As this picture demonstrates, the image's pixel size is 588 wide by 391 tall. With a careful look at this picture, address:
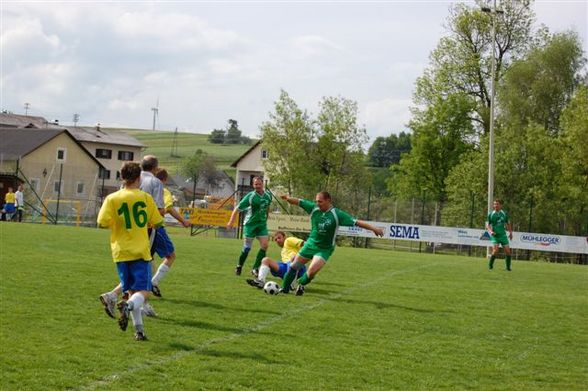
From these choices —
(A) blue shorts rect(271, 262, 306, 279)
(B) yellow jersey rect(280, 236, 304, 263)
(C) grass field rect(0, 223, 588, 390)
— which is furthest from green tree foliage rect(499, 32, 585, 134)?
(A) blue shorts rect(271, 262, 306, 279)

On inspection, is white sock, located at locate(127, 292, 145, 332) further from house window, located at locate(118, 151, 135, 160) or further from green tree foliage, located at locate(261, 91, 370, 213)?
house window, located at locate(118, 151, 135, 160)

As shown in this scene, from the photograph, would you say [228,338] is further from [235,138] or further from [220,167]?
[235,138]

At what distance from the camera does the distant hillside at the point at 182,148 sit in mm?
123050

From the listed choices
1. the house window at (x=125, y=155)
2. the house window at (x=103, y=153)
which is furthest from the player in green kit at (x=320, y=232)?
the house window at (x=125, y=155)

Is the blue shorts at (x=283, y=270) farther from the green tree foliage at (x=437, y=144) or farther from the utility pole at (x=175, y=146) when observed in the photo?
the utility pole at (x=175, y=146)

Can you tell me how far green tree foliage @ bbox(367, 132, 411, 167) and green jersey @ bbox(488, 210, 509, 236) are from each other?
10559 cm

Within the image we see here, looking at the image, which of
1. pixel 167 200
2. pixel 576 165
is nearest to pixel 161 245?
pixel 167 200

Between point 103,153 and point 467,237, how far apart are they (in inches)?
2608

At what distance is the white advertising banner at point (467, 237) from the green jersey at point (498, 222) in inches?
552

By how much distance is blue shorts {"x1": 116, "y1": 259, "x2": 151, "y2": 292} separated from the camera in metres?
8.15

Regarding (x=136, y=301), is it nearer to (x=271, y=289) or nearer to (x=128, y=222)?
(x=128, y=222)

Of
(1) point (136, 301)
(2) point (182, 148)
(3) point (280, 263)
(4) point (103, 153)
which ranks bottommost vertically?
(1) point (136, 301)

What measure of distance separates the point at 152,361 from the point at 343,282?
8.77 meters

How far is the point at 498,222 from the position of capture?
22516mm
